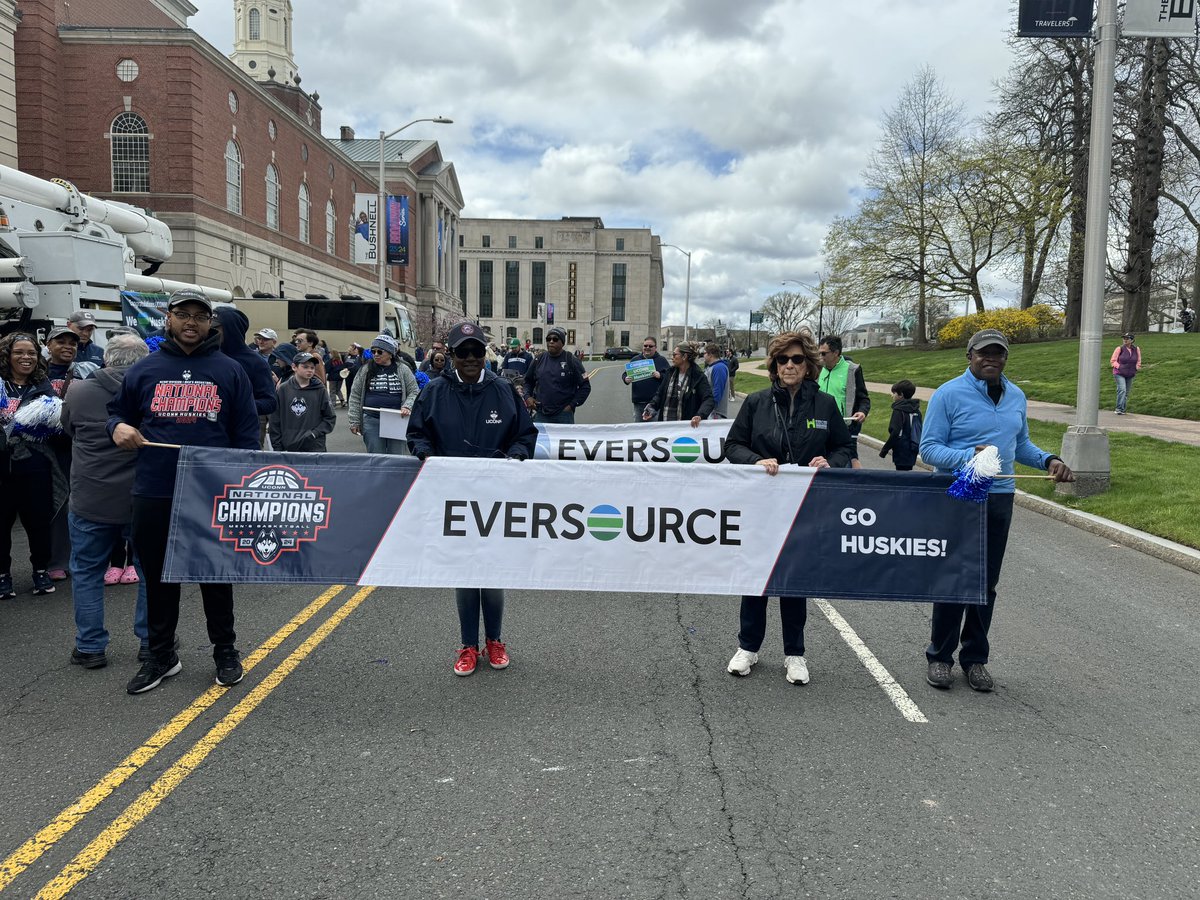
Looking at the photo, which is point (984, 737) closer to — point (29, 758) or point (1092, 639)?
point (1092, 639)

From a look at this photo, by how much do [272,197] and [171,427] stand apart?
4456 cm

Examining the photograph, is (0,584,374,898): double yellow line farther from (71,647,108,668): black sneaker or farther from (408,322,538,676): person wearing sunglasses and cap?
(408,322,538,676): person wearing sunglasses and cap

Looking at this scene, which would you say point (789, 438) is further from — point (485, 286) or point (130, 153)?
point (485, 286)

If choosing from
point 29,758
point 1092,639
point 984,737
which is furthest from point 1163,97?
point 29,758

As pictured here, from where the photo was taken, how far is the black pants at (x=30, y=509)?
6301 mm

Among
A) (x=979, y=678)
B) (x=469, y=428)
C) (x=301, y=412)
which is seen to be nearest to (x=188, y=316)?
(x=469, y=428)

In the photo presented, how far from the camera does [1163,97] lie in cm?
3131

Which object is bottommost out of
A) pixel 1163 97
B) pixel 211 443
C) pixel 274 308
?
pixel 211 443

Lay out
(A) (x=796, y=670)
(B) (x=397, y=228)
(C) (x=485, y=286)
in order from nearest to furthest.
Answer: (A) (x=796, y=670) < (B) (x=397, y=228) < (C) (x=485, y=286)

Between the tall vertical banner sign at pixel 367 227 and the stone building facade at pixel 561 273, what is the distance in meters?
91.4

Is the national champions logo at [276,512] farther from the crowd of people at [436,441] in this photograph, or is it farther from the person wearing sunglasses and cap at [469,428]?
the person wearing sunglasses and cap at [469,428]

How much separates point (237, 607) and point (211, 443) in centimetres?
207

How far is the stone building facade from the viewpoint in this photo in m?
136

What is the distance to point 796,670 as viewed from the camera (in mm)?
4684
